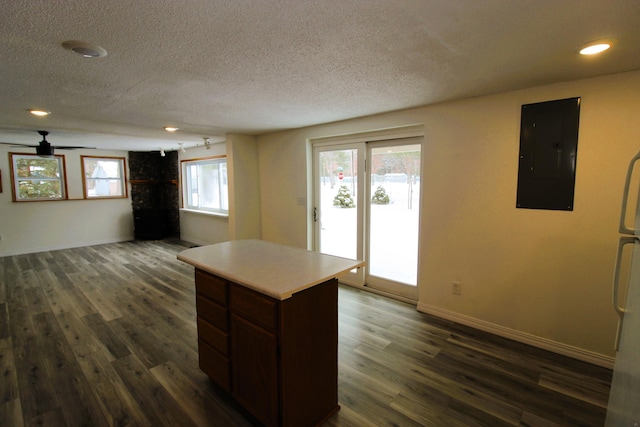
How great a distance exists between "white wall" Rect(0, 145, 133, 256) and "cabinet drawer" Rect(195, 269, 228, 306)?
6289mm

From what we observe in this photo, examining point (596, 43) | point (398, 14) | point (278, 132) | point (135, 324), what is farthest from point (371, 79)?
point (135, 324)

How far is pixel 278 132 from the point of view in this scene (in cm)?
460

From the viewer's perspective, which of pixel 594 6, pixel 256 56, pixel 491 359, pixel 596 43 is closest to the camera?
pixel 594 6

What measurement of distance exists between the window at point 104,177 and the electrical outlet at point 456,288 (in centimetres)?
747

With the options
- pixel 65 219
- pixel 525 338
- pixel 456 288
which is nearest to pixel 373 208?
pixel 456 288

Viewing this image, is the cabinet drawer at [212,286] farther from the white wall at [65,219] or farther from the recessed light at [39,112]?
the white wall at [65,219]

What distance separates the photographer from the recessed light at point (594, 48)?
166 centimetres

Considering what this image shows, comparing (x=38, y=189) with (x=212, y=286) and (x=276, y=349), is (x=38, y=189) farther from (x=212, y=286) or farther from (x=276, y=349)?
(x=276, y=349)

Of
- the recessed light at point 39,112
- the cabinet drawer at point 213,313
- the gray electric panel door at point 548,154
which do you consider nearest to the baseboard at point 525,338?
the gray electric panel door at point 548,154

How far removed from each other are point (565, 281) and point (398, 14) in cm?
246

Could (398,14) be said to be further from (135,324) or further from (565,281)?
(135,324)

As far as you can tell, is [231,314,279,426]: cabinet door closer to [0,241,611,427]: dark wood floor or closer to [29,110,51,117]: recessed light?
[0,241,611,427]: dark wood floor

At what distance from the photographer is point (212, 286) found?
1.93 meters

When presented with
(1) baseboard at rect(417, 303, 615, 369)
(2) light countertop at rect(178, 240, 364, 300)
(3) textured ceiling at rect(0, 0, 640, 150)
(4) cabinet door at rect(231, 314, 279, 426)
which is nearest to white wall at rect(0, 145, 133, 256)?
(3) textured ceiling at rect(0, 0, 640, 150)
